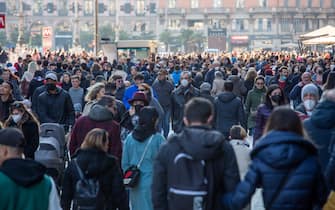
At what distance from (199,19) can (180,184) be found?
96043mm

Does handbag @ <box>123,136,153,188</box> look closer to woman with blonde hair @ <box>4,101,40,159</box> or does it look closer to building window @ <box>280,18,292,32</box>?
woman with blonde hair @ <box>4,101,40,159</box>

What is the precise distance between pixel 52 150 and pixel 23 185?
3430mm

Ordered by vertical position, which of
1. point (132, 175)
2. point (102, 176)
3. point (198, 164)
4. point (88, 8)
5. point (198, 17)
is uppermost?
point (88, 8)

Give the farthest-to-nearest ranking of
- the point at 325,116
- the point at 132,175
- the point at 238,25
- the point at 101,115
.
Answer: the point at 238,25, the point at 101,115, the point at 132,175, the point at 325,116

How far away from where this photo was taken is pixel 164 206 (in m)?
6.02

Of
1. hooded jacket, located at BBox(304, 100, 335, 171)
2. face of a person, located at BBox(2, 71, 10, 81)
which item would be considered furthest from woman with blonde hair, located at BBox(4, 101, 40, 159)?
face of a person, located at BBox(2, 71, 10, 81)

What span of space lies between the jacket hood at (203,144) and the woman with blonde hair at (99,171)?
4.20 ft

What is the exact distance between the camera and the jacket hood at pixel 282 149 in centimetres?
568

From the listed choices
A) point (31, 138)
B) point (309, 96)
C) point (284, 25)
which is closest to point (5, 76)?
point (31, 138)

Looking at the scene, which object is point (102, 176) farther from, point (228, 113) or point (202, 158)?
point (228, 113)

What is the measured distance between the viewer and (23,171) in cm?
575

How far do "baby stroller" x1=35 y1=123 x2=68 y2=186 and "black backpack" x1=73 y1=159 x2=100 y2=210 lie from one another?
5.32 feet

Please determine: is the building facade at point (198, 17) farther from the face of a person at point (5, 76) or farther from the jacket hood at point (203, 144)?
the jacket hood at point (203, 144)

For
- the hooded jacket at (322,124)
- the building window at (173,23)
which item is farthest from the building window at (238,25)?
the hooded jacket at (322,124)
